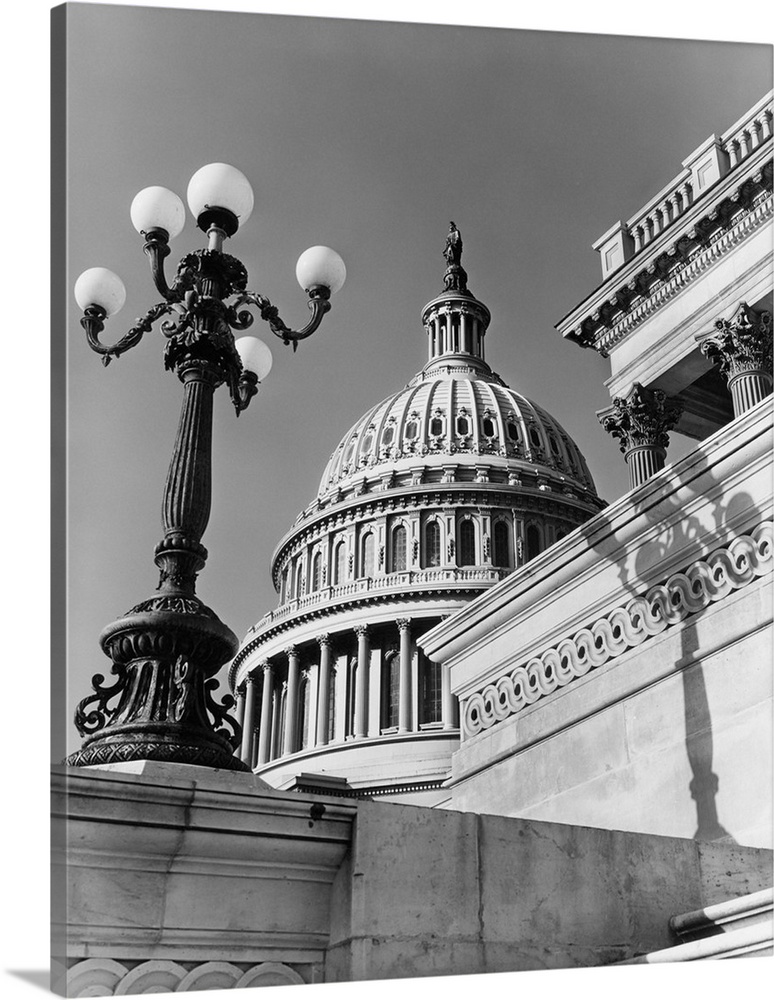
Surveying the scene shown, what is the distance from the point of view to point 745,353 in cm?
1070

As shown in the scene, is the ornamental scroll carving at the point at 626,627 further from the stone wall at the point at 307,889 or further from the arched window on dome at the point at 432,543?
the arched window on dome at the point at 432,543

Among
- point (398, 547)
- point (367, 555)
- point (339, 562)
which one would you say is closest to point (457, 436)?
point (398, 547)

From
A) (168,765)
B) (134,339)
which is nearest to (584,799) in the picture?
(168,765)

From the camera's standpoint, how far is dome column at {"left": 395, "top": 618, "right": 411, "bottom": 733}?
4644 centimetres

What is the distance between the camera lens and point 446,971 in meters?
4.60

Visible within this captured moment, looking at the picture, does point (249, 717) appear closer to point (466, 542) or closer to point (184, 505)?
point (466, 542)

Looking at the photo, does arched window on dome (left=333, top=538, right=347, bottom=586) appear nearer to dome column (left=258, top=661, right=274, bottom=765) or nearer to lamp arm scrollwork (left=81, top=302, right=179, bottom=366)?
dome column (left=258, top=661, right=274, bottom=765)

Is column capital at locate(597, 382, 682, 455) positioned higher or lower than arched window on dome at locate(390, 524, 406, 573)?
lower

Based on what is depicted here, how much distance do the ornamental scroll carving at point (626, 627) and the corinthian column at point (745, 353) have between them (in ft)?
12.0

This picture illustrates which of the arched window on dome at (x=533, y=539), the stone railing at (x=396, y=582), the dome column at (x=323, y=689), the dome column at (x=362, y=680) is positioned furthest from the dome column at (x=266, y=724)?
the arched window on dome at (x=533, y=539)

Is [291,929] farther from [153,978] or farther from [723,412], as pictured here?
[723,412]

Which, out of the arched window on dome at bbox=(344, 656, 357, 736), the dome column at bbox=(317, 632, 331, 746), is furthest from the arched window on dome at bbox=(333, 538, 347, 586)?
the arched window on dome at bbox=(344, 656, 357, 736)

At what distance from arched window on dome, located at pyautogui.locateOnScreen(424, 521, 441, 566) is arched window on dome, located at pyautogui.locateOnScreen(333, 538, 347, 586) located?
3930 millimetres

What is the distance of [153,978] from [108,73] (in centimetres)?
384
